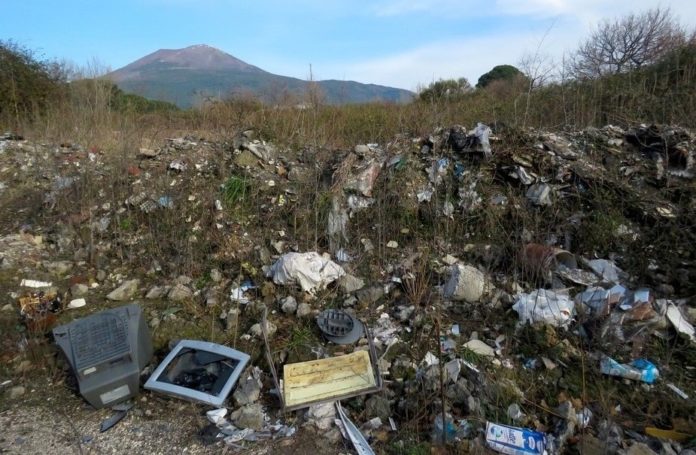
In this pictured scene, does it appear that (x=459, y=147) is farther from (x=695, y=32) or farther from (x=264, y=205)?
(x=695, y=32)

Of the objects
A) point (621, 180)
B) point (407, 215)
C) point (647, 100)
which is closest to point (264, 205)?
point (407, 215)

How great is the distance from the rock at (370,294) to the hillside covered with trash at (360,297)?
0.02 m

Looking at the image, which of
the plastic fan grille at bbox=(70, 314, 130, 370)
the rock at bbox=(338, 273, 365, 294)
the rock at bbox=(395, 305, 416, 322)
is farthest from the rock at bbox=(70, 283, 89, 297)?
the rock at bbox=(395, 305, 416, 322)

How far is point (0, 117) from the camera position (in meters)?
8.61

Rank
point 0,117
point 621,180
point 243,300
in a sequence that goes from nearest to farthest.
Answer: point 243,300 → point 621,180 → point 0,117

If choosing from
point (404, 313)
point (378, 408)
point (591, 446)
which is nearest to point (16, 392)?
point (378, 408)

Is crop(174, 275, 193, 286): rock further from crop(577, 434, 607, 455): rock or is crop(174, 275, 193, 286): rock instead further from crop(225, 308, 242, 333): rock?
crop(577, 434, 607, 455): rock

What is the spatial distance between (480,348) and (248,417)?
145 centimetres

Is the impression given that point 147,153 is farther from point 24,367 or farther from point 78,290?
point 24,367

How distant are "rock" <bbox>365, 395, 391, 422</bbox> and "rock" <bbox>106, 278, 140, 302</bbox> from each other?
2.22m

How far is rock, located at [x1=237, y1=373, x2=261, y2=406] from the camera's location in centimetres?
237

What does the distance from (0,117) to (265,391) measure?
31.5 feet

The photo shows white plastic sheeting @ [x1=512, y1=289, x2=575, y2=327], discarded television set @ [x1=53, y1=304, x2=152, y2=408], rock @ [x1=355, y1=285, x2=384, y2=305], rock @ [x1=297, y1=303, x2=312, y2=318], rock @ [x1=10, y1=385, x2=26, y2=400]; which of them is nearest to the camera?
discarded television set @ [x1=53, y1=304, x2=152, y2=408]

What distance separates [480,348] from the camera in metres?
2.64
